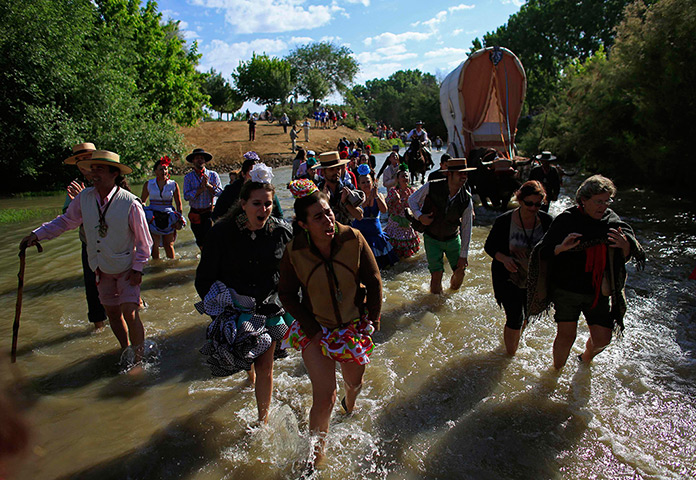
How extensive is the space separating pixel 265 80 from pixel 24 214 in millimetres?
51470

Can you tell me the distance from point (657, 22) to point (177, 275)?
597 inches

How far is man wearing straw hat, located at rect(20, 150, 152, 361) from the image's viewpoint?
4199 mm

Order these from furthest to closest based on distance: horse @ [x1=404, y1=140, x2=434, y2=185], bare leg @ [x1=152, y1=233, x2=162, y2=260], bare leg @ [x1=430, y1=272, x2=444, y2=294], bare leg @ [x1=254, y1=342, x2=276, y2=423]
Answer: horse @ [x1=404, y1=140, x2=434, y2=185], bare leg @ [x1=152, y1=233, x2=162, y2=260], bare leg @ [x1=430, y1=272, x2=444, y2=294], bare leg @ [x1=254, y1=342, x2=276, y2=423]

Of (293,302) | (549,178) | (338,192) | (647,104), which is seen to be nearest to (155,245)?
(338,192)

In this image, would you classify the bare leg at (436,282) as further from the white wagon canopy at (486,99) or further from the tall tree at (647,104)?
the tall tree at (647,104)

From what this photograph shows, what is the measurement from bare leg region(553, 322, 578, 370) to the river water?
0.53 ft

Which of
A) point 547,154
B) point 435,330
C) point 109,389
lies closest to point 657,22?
point 547,154

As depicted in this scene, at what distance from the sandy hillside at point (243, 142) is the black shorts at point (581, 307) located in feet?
103

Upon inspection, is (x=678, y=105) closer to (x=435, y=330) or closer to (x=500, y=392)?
(x=435, y=330)

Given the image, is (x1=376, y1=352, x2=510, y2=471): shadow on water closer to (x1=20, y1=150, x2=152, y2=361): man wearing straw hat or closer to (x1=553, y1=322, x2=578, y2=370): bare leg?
(x1=553, y1=322, x2=578, y2=370): bare leg

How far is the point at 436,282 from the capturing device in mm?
6648

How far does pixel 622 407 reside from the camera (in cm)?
397

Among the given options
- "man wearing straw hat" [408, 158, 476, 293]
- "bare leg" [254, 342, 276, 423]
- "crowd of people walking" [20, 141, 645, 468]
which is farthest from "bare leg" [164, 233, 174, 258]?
"bare leg" [254, 342, 276, 423]

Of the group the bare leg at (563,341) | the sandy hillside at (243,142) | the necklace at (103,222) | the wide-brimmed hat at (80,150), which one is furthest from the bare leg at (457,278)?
the sandy hillside at (243,142)
